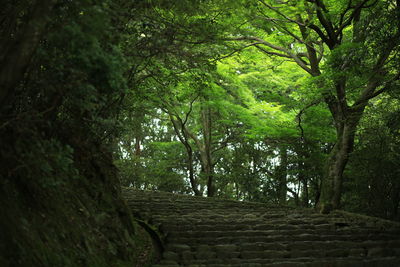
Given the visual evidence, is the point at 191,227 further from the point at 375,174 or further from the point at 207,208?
the point at 375,174

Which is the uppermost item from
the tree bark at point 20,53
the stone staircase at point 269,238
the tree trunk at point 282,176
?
the tree trunk at point 282,176

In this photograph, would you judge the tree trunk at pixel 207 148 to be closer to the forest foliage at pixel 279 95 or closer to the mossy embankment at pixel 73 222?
the forest foliage at pixel 279 95

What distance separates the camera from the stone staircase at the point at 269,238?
745 cm

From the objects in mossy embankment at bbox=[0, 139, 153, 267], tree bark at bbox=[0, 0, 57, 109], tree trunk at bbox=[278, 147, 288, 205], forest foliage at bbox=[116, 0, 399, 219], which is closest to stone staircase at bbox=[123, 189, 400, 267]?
mossy embankment at bbox=[0, 139, 153, 267]

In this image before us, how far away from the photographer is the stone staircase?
7.45 metres

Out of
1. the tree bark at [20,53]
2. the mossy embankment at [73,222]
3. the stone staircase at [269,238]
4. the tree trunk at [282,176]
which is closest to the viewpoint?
the tree bark at [20,53]

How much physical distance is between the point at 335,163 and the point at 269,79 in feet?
21.0

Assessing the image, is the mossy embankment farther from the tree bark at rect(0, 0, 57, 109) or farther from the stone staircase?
the tree bark at rect(0, 0, 57, 109)

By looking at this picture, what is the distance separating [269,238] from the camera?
8.52 meters

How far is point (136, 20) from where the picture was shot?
707 cm

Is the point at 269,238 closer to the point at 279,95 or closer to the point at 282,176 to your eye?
the point at 279,95

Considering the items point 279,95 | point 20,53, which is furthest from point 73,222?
point 279,95

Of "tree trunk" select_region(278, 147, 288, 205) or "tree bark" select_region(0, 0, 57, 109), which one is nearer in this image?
"tree bark" select_region(0, 0, 57, 109)

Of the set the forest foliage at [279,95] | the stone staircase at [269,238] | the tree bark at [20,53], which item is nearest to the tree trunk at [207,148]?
the forest foliage at [279,95]
